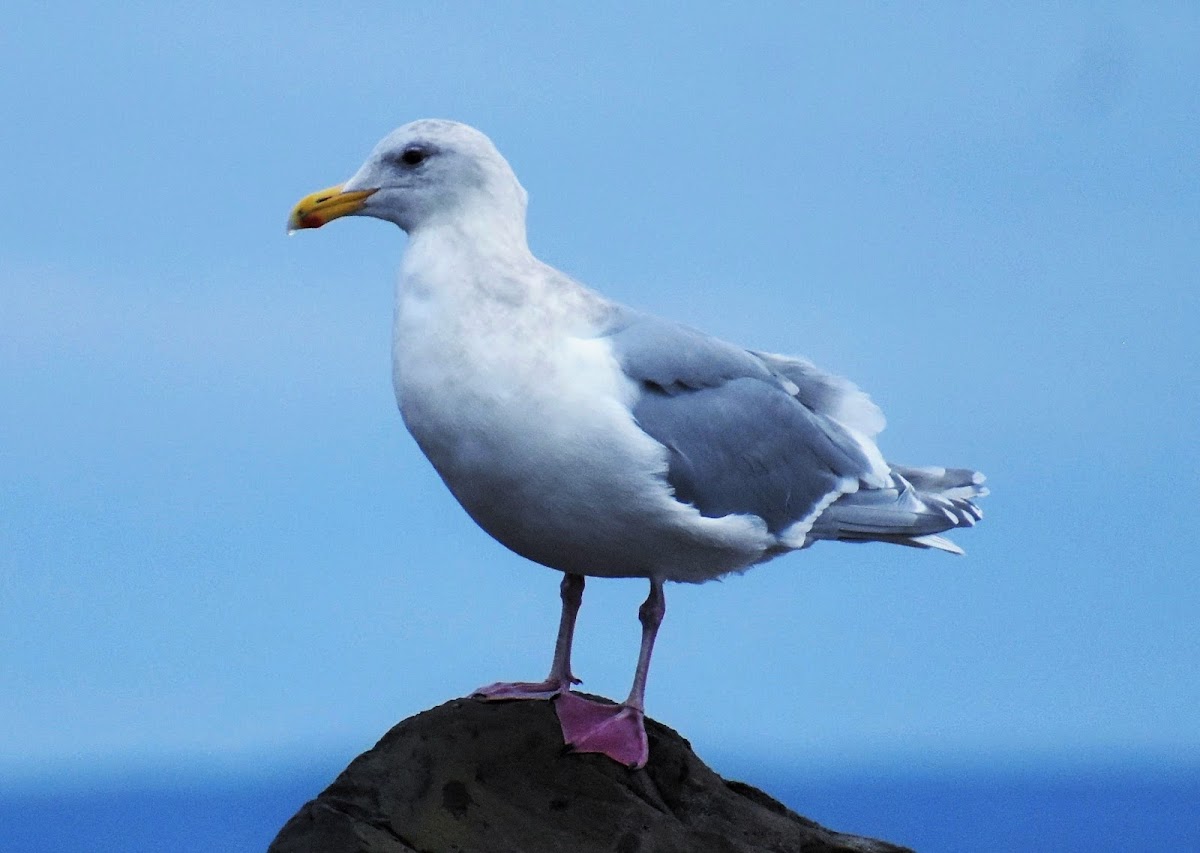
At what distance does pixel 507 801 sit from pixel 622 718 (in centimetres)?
50

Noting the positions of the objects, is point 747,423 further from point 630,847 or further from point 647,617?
point 630,847

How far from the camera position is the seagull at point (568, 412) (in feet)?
17.6

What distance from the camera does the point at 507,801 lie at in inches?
220

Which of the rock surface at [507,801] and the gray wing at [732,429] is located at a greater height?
the gray wing at [732,429]

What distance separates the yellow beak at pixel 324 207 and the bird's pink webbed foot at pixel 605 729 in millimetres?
1758

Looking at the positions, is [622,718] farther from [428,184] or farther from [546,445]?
[428,184]

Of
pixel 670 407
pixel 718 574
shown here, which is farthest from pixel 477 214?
pixel 718 574

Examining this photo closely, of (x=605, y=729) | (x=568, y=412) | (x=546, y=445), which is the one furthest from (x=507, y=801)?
(x=568, y=412)

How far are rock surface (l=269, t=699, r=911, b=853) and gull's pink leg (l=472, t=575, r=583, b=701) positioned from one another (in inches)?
7.2

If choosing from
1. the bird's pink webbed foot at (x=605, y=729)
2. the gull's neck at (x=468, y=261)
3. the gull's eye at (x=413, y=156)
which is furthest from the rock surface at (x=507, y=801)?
the gull's eye at (x=413, y=156)

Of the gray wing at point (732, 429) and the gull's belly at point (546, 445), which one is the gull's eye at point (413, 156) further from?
the gray wing at point (732, 429)

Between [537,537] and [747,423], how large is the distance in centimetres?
86

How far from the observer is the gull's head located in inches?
219

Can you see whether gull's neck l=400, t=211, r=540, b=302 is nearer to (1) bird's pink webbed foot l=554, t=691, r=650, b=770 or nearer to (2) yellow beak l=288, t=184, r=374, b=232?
(2) yellow beak l=288, t=184, r=374, b=232
